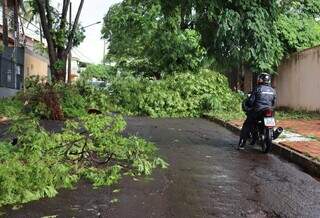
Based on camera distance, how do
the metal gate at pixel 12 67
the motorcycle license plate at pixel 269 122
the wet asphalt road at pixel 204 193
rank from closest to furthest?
the wet asphalt road at pixel 204 193 < the motorcycle license plate at pixel 269 122 < the metal gate at pixel 12 67

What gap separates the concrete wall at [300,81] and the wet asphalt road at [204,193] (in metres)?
12.0

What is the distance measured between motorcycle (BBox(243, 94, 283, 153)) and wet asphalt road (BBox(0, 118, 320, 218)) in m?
0.47

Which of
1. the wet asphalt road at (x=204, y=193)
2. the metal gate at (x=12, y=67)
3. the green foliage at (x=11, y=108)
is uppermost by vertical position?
the metal gate at (x=12, y=67)

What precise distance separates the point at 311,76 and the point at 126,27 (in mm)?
17599

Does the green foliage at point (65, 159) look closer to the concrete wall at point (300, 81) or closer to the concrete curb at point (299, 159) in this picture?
the concrete curb at point (299, 159)

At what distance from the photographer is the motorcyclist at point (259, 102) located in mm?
12875

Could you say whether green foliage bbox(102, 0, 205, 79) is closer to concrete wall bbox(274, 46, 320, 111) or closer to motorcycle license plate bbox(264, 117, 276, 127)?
concrete wall bbox(274, 46, 320, 111)

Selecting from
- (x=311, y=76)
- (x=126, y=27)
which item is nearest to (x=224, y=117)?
(x=311, y=76)

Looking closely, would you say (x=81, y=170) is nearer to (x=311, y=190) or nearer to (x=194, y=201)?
(x=194, y=201)

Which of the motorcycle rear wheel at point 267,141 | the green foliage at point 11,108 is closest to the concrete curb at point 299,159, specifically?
the motorcycle rear wheel at point 267,141

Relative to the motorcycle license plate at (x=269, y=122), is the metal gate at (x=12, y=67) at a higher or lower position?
higher

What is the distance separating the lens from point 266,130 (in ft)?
41.0

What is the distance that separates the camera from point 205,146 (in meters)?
13.9

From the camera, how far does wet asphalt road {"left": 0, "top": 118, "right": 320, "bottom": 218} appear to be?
695cm
